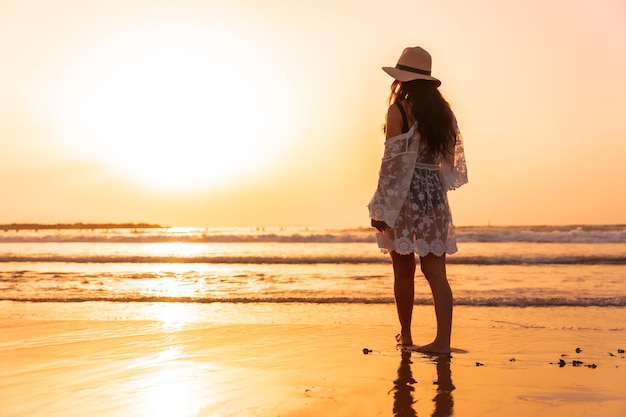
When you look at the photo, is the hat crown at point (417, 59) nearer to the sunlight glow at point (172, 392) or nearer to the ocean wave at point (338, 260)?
the sunlight glow at point (172, 392)

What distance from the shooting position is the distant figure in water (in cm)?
422

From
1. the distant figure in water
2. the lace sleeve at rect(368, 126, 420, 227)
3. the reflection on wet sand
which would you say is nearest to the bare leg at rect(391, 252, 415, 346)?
the distant figure in water

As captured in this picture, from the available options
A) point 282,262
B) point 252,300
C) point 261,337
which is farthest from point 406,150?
point 282,262

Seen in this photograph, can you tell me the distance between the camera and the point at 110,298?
Result: 7.82 meters

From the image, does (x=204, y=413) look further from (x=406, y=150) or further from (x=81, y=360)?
(x=406, y=150)

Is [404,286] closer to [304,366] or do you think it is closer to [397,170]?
[397,170]

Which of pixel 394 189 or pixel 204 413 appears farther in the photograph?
pixel 394 189

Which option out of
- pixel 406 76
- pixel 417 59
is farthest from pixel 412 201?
pixel 417 59

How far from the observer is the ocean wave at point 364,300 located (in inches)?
274

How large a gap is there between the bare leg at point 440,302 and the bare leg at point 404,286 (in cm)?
16

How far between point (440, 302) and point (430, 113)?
50.2 inches

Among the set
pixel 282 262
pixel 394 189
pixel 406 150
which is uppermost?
pixel 406 150

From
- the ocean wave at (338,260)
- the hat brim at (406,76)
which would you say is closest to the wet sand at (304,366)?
the hat brim at (406,76)

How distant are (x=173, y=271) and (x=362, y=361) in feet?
29.8
